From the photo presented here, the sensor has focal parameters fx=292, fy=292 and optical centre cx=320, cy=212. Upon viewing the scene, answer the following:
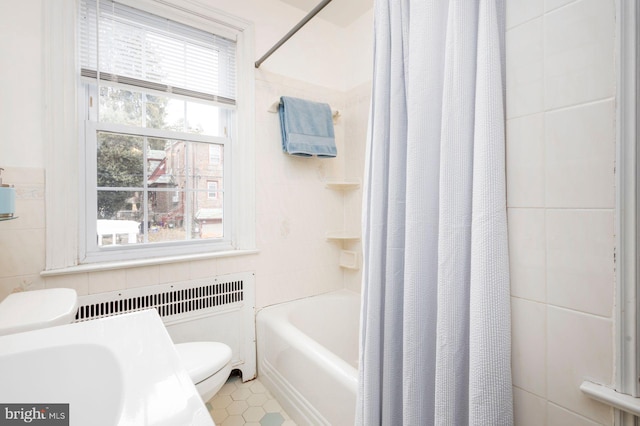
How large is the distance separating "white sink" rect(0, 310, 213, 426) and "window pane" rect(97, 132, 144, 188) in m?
1.02

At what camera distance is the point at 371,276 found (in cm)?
88

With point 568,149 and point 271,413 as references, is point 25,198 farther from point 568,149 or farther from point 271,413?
point 568,149

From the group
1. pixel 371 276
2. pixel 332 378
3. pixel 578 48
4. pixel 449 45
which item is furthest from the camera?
pixel 332 378

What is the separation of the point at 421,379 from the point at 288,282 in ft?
4.32

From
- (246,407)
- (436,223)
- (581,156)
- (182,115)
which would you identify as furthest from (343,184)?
(581,156)

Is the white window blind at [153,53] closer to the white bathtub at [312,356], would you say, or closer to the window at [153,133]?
the window at [153,133]

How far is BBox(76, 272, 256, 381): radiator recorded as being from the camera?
1.43m

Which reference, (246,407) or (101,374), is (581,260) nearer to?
(101,374)

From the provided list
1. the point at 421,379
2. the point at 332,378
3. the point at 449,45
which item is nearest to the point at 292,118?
the point at 449,45

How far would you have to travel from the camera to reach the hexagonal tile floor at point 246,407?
57.7 inches

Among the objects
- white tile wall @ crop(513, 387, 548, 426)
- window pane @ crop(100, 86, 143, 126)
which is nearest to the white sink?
white tile wall @ crop(513, 387, 548, 426)

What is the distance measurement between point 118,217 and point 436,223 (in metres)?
1.56

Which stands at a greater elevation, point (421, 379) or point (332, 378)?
point (421, 379)

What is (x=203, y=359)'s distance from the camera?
3.99 feet
